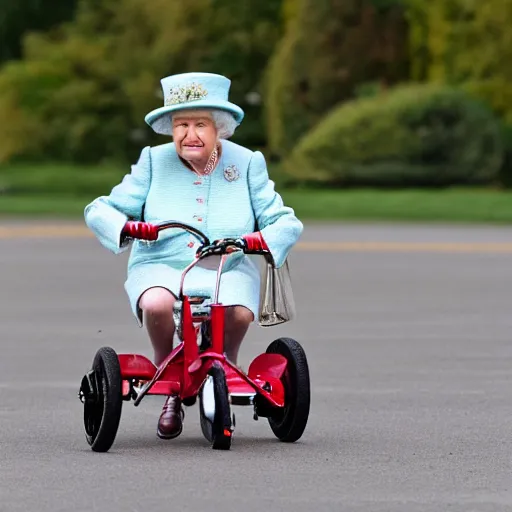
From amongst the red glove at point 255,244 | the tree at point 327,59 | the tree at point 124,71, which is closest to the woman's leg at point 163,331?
the red glove at point 255,244

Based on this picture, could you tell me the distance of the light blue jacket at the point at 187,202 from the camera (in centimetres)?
734

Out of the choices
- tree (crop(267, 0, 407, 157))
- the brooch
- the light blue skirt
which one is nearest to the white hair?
the brooch

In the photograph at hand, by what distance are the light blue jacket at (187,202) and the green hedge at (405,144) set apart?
2940cm

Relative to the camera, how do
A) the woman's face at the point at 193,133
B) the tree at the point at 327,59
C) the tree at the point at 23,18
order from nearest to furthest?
the woman's face at the point at 193,133 < the tree at the point at 327,59 < the tree at the point at 23,18

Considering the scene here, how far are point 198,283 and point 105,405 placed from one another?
2.08 feet

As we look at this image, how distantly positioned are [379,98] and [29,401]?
2904cm

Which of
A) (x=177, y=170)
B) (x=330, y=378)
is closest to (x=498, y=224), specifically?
(x=330, y=378)

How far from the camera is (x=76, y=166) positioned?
48.2 m

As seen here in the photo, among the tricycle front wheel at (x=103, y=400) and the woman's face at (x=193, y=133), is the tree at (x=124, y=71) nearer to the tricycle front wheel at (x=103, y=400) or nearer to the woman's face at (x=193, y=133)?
the woman's face at (x=193, y=133)

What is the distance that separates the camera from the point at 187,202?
7.38 m

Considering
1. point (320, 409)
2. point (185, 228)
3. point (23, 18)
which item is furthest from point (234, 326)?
point (23, 18)

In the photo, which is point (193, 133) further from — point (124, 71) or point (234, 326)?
point (124, 71)

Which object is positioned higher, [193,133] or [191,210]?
[193,133]

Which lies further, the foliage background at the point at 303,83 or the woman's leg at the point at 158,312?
the foliage background at the point at 303,83
